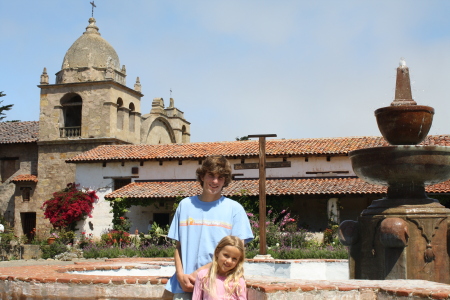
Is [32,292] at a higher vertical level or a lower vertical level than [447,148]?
lower

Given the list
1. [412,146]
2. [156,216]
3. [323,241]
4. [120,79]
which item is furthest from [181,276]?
[120,79]

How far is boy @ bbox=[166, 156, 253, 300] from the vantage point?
13.4 ft

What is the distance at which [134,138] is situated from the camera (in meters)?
31.8

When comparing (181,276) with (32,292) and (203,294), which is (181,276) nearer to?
(203,294)

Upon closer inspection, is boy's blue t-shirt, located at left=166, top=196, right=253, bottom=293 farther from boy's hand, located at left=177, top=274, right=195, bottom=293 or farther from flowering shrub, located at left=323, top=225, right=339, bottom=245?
flowering shrub, located at left=323, top=225, right=339, bottom=245

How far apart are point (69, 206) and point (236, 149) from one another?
25.9 feet

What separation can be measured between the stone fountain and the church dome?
81.6 ft

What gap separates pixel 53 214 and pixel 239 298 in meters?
23.9

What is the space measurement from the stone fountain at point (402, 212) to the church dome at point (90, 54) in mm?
24886

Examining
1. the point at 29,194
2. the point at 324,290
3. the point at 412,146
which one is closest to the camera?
the point at 324,290

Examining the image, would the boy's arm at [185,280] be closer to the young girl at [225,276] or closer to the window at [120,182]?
the young girl at [225,276]

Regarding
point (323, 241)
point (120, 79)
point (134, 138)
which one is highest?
point (120, 79)

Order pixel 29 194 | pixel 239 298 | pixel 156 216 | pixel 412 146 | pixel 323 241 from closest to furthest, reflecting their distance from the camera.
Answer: pixel 239 298
pixel 412 146
pixel 323 241
pixel 156 216
pixel 29 194

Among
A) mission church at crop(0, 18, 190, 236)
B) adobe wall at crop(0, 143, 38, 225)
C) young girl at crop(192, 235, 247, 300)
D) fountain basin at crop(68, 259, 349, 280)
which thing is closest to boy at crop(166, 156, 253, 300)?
young girl at crop(192, 235, 247, 300)
